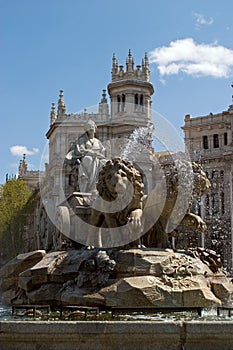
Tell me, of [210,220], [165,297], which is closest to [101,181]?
[165,297]

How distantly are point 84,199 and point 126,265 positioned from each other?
4.13 meters

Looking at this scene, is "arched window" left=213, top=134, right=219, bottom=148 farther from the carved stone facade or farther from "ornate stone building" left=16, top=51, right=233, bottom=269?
the carved stone facade

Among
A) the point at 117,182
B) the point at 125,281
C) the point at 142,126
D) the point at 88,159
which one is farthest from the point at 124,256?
the point at 142,126

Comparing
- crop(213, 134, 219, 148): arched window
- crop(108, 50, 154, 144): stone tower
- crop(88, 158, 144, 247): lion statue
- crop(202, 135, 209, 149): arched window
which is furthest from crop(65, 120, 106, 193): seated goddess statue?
crop(202, 135, 209, 149): arched window

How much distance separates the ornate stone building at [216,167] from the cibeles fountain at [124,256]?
30.5 meters

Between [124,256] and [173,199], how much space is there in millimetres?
2123

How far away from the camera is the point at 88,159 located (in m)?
16.5

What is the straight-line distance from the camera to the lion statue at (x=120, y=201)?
40.9 ft

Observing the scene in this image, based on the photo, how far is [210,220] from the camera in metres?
51.2

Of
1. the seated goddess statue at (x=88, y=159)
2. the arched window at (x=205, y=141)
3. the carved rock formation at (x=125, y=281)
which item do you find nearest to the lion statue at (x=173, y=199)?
the carved rock formation at (x=125, y=281)

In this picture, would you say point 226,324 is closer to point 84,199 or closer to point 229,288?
point 229,288

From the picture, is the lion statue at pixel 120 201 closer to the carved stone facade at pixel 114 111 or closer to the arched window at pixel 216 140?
the carved stone facade at pixel 114 111

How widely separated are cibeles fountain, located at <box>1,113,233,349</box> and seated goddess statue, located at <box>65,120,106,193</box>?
604 mm

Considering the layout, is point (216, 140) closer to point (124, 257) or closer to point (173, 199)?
point (173, 199)
